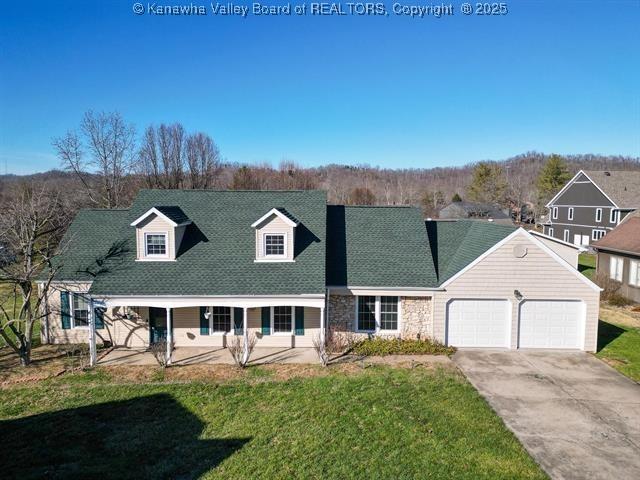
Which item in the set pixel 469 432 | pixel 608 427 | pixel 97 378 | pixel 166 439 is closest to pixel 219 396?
pixel 166 439

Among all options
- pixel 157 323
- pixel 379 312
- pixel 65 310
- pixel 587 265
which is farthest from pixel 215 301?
pixel 587 265

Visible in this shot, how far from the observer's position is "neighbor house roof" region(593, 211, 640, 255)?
25.3 m

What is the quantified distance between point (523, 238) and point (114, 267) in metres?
15.8

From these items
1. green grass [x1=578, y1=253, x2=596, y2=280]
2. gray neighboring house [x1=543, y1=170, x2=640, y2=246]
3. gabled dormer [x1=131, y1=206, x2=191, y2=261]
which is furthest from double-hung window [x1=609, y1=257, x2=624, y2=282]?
gabled dormer [x1=131, y1=206, x2=191, y2=261]

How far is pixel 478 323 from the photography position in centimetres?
1645

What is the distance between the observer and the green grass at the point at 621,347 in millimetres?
14578

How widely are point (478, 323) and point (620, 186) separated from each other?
37282mm

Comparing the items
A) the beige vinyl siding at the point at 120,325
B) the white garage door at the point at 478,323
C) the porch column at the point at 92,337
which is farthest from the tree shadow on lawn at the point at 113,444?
the white garage door at the point at 478,323

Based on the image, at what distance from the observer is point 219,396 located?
1220 cm

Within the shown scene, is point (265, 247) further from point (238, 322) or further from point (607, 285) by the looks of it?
point (607, 285)

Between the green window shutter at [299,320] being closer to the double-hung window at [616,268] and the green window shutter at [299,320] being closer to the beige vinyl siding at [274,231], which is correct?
the beige vinyl siding at [274,231]

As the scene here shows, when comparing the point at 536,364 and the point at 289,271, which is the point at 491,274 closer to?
the point at 536,364

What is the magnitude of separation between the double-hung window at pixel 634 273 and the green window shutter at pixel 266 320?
22.2 meters

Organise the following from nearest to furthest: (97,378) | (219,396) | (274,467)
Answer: (274,467)
(219,396)
(97,378)
